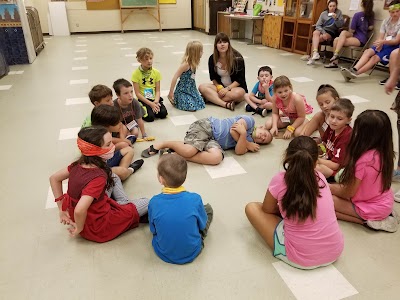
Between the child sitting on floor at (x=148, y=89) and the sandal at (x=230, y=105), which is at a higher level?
the child sitting on floor at (x=148, y=89)

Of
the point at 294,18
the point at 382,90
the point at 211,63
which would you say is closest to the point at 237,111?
the point at 211,63

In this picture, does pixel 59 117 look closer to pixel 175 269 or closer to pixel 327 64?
pixel 175 269

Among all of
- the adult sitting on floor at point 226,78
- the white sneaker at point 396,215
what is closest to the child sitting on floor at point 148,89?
the adult sitting on floor at point 226,78

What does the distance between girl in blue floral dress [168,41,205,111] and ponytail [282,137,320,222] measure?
2.16 m

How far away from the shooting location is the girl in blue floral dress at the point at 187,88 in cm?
323

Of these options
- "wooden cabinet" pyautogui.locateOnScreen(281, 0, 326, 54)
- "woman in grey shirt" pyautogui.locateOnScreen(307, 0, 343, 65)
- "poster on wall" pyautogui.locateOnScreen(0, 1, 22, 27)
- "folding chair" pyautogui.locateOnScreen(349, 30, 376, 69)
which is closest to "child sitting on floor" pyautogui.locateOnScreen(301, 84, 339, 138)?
"folding chair" pyautogui.locateOnScreen(349, 30, 376, 69)

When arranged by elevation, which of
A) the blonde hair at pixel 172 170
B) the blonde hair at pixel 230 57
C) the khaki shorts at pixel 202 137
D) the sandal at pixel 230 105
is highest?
the blonde hair at pixel 230 57

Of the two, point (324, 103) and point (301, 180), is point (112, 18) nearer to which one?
point (324, 103)

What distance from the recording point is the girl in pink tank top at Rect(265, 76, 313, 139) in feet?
8.38

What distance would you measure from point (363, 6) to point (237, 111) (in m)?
3.08

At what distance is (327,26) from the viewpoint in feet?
17.4

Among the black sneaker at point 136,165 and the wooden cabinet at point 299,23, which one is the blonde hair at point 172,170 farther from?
the wooden cabinet at point 299,23

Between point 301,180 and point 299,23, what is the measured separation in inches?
230

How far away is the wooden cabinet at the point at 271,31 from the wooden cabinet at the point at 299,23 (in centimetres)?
12
